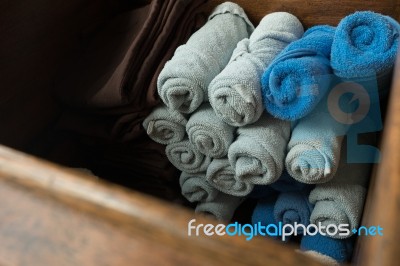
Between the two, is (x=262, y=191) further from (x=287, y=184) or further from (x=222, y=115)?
(x=222, y=115)

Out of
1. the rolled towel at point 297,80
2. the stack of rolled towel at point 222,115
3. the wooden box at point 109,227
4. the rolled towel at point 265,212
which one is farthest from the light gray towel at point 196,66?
the wooden box at point 109,227

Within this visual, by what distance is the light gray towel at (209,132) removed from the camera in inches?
26.3

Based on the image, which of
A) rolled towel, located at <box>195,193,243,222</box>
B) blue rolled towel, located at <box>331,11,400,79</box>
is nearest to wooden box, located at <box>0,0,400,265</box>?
blue rolled towel, located at <box>331,11,400,79</box>

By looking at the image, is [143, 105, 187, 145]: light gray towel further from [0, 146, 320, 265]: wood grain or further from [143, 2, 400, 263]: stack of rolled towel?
[0, 146, 320, 265]: wood grain

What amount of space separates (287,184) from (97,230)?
1.37 feet

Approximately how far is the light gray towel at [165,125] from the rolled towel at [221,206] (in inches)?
5.2

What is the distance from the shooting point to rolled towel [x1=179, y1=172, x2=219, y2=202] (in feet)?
2.49

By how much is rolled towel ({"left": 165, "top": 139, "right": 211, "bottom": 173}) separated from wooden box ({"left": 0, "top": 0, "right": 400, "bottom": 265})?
0.37m

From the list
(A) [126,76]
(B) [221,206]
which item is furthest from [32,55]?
(B) [221,206]

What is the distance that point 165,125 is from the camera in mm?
732

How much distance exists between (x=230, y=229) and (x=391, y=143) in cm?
17

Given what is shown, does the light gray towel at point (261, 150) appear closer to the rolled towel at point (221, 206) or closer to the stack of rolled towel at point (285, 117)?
the stack of rolled towel at point (285, 117)

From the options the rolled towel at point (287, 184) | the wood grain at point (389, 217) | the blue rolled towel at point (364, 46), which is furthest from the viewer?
the rolled towel at point (287, 184)

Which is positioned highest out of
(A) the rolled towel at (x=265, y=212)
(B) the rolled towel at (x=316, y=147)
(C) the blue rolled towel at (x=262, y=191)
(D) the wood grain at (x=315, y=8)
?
(D) the wood grain at (x=315, y=8)
